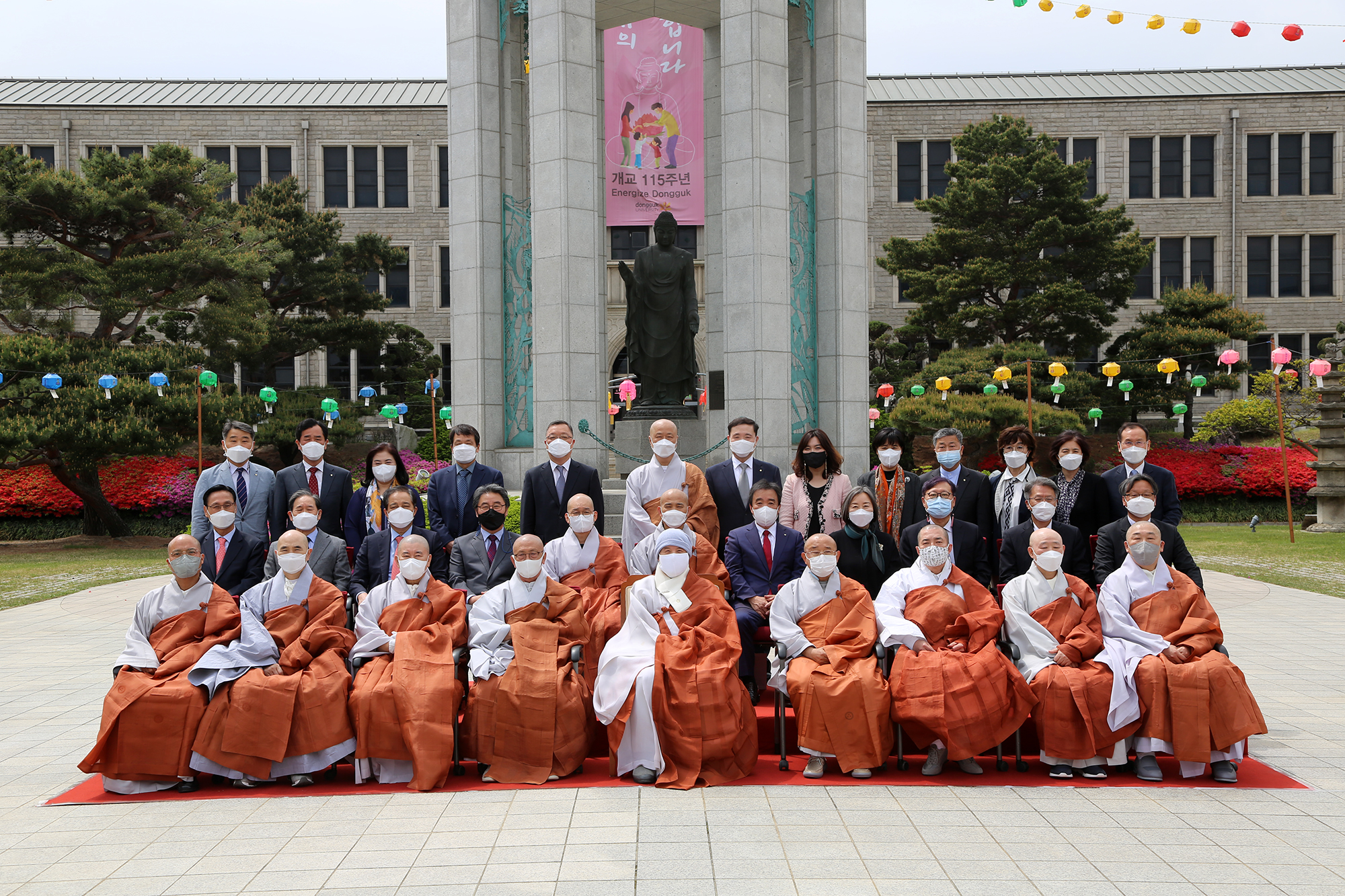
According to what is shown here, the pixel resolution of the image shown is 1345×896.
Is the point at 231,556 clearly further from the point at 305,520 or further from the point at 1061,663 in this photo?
the point at 1061,663

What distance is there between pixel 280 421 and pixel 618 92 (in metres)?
15.5

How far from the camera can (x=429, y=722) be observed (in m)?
5.97

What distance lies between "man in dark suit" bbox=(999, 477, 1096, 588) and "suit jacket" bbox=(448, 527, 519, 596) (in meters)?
3.42

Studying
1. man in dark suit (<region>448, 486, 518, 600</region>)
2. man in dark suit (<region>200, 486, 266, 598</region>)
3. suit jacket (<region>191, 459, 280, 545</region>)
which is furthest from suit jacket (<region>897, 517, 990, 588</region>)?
suit jacket (<region>191, 459, 280, 545</region>)

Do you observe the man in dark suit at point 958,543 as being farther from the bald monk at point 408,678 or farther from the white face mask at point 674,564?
the bald monk at point 408,678

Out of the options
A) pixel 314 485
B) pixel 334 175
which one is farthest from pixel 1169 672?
pixel 334 175

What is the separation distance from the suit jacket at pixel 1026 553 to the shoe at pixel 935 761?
140cm

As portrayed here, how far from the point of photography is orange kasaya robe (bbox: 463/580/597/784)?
19.9 ft

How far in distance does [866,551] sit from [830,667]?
1.16 metres

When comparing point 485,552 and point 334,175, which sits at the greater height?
point 334,175

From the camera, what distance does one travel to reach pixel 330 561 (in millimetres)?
7000

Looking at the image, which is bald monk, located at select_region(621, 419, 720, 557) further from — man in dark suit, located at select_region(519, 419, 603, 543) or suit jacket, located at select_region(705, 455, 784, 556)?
man in dark suit, located at select_region(519, 419, 603, 543)

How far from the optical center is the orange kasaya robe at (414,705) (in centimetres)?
594

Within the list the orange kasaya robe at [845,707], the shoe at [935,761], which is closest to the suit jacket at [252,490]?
the orange kasaya robe at [845,707]
